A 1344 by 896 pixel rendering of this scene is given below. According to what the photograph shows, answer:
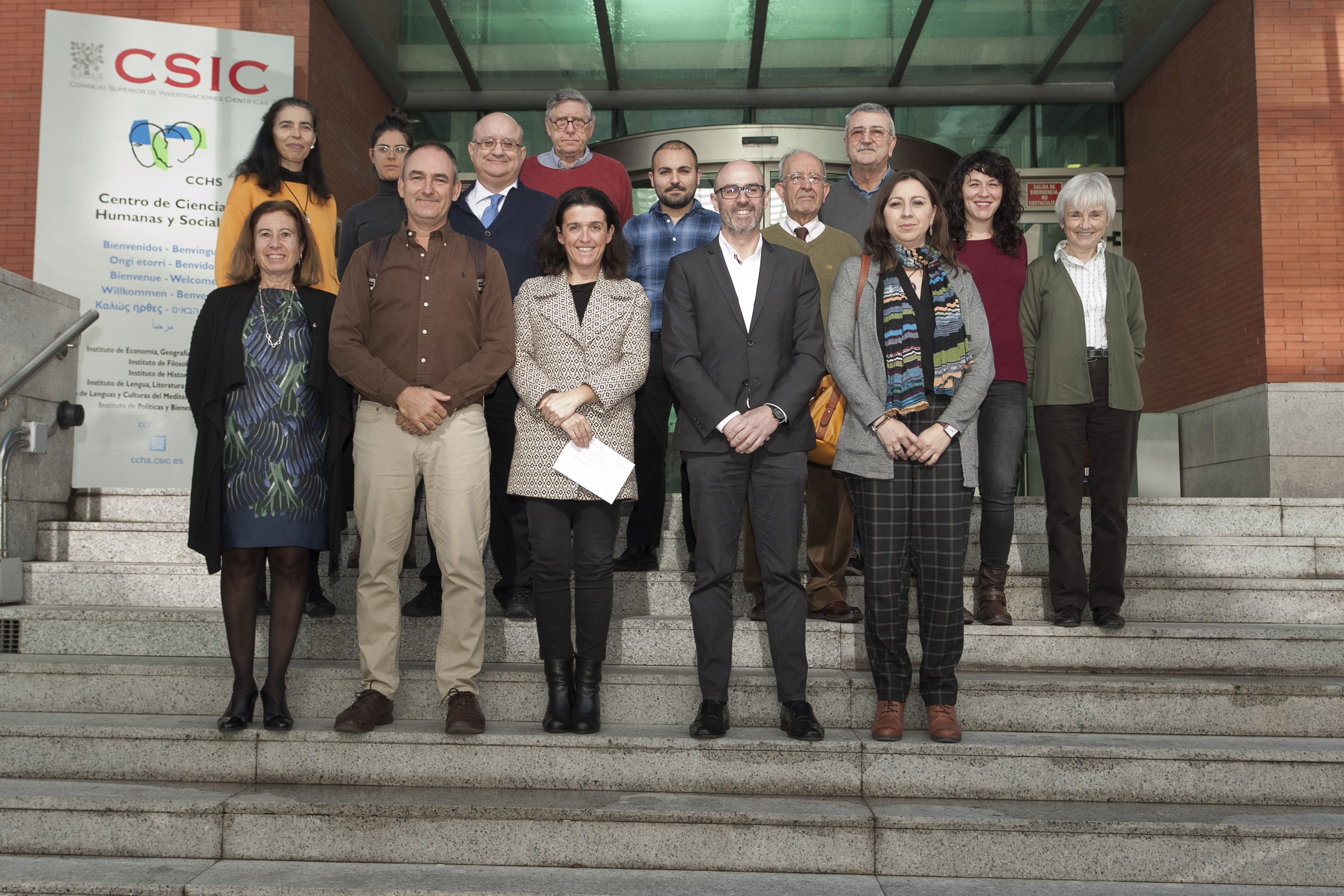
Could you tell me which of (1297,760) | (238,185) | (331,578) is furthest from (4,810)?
(1297,760)

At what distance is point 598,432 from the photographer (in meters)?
3.58

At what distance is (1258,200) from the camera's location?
8.35 m

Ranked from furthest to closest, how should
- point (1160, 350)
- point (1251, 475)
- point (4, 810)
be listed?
point (1160, 350)
point (1251, 475)
point (4, 810)

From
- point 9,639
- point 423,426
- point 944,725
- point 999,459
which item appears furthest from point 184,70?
point 944,725

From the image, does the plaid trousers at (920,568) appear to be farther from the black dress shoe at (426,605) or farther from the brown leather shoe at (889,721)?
the black dress shoe at (426,605)

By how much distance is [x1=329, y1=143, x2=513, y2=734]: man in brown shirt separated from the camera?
3.47 m

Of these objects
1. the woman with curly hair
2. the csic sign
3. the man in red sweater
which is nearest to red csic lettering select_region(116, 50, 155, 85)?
the csic sign

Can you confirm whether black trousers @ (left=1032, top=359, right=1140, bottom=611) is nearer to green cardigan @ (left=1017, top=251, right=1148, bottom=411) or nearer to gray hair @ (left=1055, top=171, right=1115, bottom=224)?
green cardigan @ (left=1017, top=251, right=1148, bottom=411)

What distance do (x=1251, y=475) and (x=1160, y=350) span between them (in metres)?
2.57

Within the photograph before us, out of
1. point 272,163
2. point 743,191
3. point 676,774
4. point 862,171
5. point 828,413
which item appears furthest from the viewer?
point 862,171

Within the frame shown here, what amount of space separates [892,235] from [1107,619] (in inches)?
69.4

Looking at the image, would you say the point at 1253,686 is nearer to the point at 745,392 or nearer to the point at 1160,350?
the point at 745,392

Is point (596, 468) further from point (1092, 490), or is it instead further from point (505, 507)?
point (1092, 490)

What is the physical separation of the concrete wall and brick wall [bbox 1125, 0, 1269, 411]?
846cm
